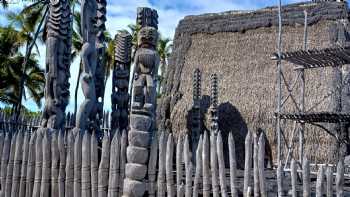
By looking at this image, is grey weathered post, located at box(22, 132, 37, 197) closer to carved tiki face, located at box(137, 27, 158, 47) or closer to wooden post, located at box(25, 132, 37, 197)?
wooden post, located at box(25, 132, 37, 197)

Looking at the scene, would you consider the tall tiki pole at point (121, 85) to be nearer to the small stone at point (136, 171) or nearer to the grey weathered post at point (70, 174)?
the grey weathered post at point (70, 174)

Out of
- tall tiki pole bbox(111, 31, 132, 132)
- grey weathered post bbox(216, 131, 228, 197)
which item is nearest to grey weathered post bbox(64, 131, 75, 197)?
grey weathered post bbox(216, 131, 228, 197)

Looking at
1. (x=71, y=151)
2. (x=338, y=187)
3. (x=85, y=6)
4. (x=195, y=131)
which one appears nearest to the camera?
(x=338, y=187)

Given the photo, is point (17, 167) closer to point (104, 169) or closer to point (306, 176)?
point (104, 169)

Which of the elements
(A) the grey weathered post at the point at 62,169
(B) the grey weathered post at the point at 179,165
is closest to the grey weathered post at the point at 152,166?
(B) the grey weathered post at the point at 179,165

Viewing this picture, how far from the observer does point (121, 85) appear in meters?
12.7

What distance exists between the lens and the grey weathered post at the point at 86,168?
641 centimetres

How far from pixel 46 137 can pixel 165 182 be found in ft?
6.48

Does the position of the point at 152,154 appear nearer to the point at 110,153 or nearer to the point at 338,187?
the point at 110,153

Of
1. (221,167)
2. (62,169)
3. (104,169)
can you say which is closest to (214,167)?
(221,167)

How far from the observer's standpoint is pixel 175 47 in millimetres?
24078

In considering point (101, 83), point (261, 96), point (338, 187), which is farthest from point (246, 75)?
point (338, 187)

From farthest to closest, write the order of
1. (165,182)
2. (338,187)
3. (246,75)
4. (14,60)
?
1. (14,60)
2. (246,75)
3. (165,182)
4. (338,187)

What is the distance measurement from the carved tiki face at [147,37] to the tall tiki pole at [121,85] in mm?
6256
